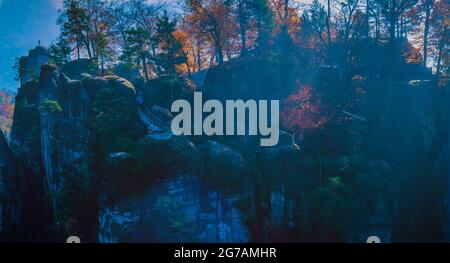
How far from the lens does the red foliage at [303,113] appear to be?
10.2 m

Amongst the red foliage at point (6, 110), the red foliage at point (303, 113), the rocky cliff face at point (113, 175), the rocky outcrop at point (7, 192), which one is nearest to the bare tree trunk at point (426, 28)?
the red foliage at point (303, 113)

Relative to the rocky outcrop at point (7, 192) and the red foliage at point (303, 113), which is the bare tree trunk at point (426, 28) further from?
the rocky outcrop at point (7, 192)

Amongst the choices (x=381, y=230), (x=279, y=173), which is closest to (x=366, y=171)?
(x=381, y=230)

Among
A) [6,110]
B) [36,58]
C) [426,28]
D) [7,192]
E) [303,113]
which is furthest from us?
[6,110]

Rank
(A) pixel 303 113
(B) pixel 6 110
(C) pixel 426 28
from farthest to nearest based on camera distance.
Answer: (B) pixel 6 110
(C) pixel 426 28
(A) pixel 303 113

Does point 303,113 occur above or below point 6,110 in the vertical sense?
below

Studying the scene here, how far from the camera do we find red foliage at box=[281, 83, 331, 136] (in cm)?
1016

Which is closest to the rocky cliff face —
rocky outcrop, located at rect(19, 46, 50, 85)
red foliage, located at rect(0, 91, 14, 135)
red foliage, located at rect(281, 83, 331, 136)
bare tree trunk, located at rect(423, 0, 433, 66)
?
red foliage, located at rect(281, 83, 331, 136)

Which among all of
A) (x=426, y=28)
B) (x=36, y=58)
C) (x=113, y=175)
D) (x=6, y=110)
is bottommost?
(x=113, y=175)

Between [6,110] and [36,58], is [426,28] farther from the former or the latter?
[6,110]

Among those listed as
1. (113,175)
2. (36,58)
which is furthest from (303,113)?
(36,58)

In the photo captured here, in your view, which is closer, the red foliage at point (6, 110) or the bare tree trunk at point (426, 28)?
the bare tree trunk at point (426, 28)

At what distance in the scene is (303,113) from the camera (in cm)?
1029
